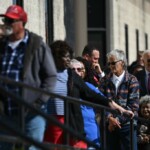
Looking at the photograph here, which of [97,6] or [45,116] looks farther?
[97,6]

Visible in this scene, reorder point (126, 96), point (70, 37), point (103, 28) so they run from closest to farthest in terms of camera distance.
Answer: point (126, 96)
point (70, 37)
point (103, 28)

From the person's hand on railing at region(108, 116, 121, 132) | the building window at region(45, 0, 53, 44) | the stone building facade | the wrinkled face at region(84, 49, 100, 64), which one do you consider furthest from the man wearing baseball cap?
the building window at region(45, 0, 53, 44)

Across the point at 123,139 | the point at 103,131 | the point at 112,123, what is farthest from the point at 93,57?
the point at 103,131

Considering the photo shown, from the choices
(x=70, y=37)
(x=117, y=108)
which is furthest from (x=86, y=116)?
(x=70, y=37)

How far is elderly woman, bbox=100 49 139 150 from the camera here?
14.3 metres

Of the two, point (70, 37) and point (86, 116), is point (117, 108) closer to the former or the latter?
point (86, 116)

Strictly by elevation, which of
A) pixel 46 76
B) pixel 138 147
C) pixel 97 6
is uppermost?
pixel 97 6

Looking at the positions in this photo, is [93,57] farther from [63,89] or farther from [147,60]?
[63,89]

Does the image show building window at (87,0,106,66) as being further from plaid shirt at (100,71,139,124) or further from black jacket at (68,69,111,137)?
black jacket at (68,69,111,137)

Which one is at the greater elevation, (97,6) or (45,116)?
(97,6)

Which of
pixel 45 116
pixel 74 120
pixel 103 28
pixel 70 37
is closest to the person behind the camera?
pixel 45 116

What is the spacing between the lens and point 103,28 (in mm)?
26797

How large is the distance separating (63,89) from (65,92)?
0.06 meters

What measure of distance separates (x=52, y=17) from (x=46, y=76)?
9.16 metres
